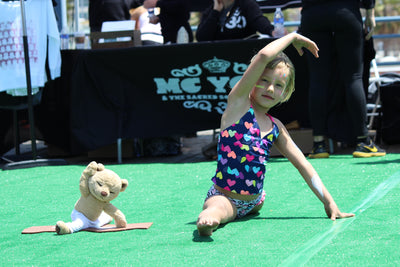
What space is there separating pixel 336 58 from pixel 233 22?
105 centimetres

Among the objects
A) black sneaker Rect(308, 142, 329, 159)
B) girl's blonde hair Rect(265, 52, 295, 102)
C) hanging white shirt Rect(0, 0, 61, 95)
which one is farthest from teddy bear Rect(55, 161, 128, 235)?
hanging white shirt Rect(0, 0, 61, 95)

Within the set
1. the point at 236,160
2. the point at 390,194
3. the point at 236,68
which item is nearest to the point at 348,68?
the point at 236,68

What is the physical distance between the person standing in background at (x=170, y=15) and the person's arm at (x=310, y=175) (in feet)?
13.3

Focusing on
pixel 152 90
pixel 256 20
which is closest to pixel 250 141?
pixel 256 20

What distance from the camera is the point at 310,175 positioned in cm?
331

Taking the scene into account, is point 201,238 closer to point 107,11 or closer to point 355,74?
point 355,74

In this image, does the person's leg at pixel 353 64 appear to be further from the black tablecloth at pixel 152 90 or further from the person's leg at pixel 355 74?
the black tablecloth at pixel 152 90

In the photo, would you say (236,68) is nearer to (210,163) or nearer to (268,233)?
(210,163)

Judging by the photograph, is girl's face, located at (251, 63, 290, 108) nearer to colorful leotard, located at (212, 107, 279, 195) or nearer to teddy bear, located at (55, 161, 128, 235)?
colorful leotard, located at (212, 107, 279, 195)

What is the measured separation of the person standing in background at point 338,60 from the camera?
5.49 meters

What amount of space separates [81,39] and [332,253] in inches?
197

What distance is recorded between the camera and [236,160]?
10.6ft

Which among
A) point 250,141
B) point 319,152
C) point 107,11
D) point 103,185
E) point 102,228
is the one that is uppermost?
point 107,11

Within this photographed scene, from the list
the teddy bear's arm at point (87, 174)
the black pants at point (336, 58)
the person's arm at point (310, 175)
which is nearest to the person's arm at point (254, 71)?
the person's arm at point (310, 175)
